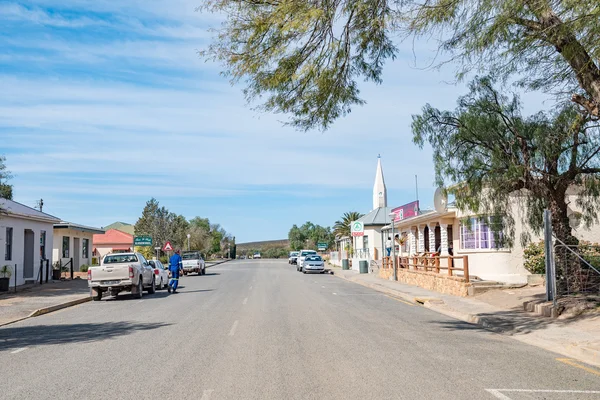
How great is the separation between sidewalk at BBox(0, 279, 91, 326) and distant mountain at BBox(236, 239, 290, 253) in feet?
454

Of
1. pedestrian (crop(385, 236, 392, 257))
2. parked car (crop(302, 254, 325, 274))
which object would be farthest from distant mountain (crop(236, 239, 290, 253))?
parked car (crop(302, 254, 325, 274))

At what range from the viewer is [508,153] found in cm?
1495

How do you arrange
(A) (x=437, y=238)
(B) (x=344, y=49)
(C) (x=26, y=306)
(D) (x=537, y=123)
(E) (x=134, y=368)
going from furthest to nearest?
1. (A) (x=437, y=238)
2. (C) (x=26, y=306)
3. (D) (x=537, y=123)
4. (B) (x=344, y=49)
5. (E) (x=134, y=368)

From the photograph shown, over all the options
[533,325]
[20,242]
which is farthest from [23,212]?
[533,325]

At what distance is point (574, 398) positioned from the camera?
276 inches

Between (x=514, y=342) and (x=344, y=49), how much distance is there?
659cm

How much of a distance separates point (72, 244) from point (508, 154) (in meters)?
34.8

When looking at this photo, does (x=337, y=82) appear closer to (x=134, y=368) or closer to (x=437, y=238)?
(x=134, y=368)

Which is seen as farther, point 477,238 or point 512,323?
point 477,238

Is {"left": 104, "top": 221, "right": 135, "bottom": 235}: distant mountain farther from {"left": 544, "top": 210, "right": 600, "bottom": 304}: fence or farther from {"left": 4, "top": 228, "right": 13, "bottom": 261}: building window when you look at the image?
{"left": 544, "top": 210, "right": 600, "bottom": 304}: fence

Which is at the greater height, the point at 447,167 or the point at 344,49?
the point at 344,49

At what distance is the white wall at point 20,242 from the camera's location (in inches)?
1110

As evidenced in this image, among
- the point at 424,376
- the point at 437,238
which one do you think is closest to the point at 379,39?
the point at 424,376

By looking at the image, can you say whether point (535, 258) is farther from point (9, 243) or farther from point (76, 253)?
point (76, 253)
